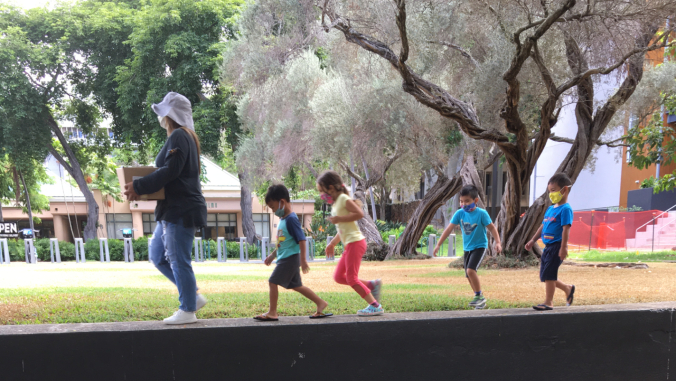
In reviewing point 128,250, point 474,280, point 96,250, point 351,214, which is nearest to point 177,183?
point 351,214

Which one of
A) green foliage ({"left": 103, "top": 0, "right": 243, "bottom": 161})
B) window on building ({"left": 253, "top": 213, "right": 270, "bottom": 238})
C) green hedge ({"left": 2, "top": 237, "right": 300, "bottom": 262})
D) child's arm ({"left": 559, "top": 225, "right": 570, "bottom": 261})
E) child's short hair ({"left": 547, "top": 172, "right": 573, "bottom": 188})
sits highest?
green foliage ({"left": 103, "top": 0, "right": 243, "bottom": 161})

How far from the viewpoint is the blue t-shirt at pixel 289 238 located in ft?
13.1

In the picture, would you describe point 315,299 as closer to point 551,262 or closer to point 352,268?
point 352,268

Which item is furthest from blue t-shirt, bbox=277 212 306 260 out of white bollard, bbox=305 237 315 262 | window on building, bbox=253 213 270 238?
window on building, bbox=253 213 270 238

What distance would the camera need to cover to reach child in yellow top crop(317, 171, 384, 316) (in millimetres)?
4051

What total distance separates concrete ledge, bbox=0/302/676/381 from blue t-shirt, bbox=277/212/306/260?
550 millimetres

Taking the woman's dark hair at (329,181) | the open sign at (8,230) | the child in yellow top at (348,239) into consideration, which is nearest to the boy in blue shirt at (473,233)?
the child in yellow top at (348,239)

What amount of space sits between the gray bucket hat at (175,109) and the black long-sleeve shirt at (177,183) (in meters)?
0.12

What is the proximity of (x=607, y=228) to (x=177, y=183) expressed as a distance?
1849 cm

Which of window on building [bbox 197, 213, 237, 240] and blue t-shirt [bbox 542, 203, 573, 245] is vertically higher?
blue t-shirt [bbox 542, 203, 573, 245]

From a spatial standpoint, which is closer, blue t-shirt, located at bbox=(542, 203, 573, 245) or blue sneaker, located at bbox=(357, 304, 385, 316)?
blue sneaker, located at bbox=(357, 304, 385, 316)

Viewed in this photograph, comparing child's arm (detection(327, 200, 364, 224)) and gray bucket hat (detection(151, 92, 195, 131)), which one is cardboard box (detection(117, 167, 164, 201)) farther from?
child's arm (detection(327, 200, 364, 224))

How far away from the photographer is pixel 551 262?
14.6ft

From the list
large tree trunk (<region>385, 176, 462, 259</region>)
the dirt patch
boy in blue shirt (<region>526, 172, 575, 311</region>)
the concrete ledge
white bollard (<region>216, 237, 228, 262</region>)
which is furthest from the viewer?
white bollard (<region>216, 237, 228, 262</region>)
